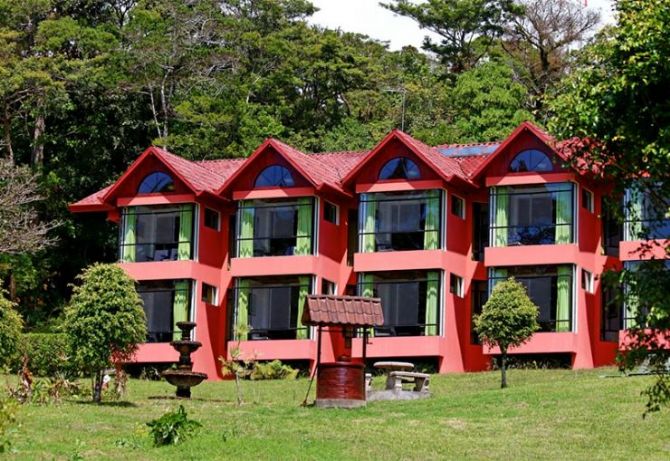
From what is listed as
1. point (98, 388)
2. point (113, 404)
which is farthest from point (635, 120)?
point (98, 388)

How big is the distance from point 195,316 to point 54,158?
12.9 metres

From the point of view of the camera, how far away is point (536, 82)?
65.5 m

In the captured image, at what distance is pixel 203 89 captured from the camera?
5969cm

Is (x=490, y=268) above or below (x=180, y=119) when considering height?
below

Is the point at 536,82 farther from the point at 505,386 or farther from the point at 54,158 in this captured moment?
the point at 505,386

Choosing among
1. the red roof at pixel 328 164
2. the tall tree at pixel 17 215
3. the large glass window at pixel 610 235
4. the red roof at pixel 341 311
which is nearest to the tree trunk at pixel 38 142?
the tall tree at pixel 17 215

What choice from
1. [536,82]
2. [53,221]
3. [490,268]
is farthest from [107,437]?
[536,82]

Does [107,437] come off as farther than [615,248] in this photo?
No

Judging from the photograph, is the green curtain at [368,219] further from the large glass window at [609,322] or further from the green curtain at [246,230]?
the large glass window at [609,322]

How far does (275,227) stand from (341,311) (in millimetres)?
13909

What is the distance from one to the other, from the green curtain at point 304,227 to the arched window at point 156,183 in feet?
14.4

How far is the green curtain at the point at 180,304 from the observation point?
46.7 metres

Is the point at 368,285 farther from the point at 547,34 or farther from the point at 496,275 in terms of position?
the point at 547,34

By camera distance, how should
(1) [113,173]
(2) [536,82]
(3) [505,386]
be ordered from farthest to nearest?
1. (2) [536,82]
2. (1) [113,173]
3. (3) [505,386]
